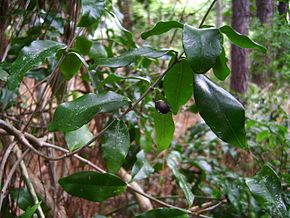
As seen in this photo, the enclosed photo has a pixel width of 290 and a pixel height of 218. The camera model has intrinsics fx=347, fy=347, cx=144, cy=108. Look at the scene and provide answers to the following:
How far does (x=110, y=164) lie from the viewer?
1.84 ft

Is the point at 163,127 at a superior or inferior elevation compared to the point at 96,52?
inferior

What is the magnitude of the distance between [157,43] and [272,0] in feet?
2.78

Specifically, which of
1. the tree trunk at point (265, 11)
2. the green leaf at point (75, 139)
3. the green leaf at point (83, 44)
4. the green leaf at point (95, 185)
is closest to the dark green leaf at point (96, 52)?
the green leaf at point (83, 44)

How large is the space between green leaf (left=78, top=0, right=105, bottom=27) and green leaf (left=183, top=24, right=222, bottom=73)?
0.75 ft

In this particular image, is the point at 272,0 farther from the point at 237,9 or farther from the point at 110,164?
the point at 110,164

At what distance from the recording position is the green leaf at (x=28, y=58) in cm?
56

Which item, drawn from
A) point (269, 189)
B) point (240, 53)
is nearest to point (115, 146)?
point (269, 189)

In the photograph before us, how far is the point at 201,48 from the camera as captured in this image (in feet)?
1.42

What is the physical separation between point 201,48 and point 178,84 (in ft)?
0.44

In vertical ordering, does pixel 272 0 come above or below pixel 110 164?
above

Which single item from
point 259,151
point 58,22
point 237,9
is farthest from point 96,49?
point 237,9

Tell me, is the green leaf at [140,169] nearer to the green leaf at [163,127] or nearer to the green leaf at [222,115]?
the green leaf at [163,127]

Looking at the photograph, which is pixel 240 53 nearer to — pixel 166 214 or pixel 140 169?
pixel 140 169

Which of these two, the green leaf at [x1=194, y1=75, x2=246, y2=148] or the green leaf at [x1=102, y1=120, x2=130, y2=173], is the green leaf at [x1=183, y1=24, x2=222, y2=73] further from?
the green leaf at [x1=102, y1=120, x2=130, y2=173]
